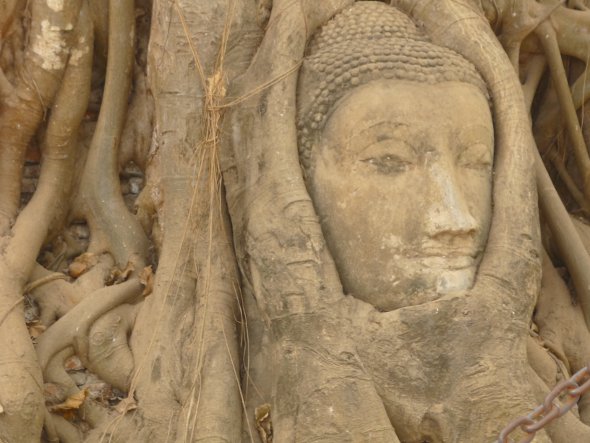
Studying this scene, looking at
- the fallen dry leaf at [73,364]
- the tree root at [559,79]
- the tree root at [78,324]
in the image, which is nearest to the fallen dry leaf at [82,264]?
the tree root at [78,324]

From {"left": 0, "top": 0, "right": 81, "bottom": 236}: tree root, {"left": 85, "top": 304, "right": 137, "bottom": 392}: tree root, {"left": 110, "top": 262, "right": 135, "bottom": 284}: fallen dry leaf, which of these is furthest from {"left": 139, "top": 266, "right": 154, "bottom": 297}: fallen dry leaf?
{"left": 0, "top": 0, "right": 81, "bottom": 236}: tree root

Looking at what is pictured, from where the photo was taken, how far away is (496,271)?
2.80 m

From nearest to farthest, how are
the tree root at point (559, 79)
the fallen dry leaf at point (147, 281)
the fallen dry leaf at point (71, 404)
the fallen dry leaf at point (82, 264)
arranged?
the fallen dry leaf at point (71, 404) → the fallen dry leaf at point (147, 281) → the fallen dry leaf at point (82, 264) → the tree root at point (559, 79)

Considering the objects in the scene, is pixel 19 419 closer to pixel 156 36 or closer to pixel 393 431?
pixel 393 431

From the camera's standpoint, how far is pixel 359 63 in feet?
9.62

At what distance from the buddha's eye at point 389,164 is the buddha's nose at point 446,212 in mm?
79

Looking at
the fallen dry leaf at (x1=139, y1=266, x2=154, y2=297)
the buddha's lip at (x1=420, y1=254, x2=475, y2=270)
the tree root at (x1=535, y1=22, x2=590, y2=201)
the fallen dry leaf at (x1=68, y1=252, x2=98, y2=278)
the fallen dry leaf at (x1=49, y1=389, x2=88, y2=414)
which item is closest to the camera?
the buddha's lip at (x1=420, y1=254, x2=475, y2=270)

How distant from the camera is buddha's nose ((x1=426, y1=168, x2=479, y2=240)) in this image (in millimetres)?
2801

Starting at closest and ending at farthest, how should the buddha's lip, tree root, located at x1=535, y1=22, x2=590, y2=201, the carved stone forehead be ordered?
the buddha's lip → the carved stone forehead → tree root, located at x1=535, y1=22, x2=590, y2=201

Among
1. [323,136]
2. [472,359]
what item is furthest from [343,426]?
[323,136]

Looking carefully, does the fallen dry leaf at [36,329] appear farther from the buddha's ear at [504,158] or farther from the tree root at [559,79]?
the tree root at [559,79]

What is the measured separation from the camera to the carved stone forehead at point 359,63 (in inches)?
115

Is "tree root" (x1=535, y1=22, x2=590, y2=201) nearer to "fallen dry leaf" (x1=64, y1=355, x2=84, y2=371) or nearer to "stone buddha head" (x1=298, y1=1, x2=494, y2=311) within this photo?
"stone buddha head" (x1=298, y1=1, x2=494, y2=311)

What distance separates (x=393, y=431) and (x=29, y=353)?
104 cm
